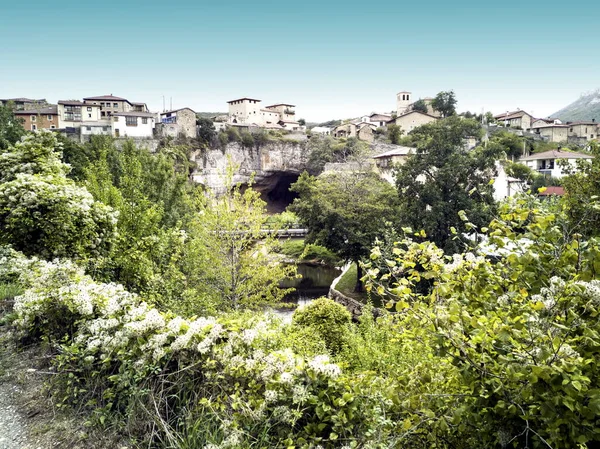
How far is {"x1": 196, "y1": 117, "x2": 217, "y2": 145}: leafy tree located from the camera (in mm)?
56656

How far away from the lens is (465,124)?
22.7m

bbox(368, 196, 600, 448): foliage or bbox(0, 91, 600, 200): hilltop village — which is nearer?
bbox(368, 196, 600, 448): foliage

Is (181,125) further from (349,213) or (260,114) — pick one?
(349,213)

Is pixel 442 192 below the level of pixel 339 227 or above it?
above

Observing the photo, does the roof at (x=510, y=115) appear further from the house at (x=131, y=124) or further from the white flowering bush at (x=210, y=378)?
the white flowering bush at (x=210, y=378)

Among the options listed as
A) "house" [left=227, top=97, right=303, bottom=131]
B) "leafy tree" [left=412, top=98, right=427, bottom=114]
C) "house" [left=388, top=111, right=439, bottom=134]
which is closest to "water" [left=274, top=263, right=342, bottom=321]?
"house" [left=227, top=97, right=303, bottom=131]

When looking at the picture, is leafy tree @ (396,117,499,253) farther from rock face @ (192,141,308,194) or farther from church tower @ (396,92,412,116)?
church tower @ (396,92,412,116)

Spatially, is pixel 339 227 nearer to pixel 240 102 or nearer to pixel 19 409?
pixel 19 409

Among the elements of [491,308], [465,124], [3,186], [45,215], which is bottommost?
[491,308]

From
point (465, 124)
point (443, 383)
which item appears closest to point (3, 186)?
point (443, 383)

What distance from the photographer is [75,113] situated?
197ft

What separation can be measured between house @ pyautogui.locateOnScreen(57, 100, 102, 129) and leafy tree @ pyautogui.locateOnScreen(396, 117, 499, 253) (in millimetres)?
52401

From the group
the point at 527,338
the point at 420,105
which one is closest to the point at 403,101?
the point at 420,105

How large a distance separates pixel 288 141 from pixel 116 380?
189ft
